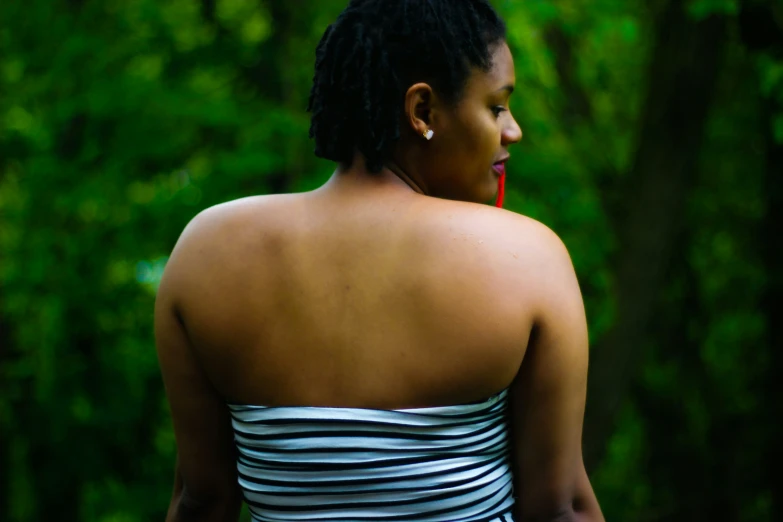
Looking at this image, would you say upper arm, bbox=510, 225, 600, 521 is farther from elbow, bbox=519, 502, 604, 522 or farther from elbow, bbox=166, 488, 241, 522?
elbow, bbox=166, 488, 241, 522

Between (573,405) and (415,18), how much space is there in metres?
0.68

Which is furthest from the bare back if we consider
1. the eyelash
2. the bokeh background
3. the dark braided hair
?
the bokeh background

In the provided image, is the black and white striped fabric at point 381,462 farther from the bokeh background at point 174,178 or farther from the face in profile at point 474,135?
the bokeh background at point 174,178

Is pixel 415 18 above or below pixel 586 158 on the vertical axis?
above

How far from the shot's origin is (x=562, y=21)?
589cm

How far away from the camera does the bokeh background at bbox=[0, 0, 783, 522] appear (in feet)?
16.1

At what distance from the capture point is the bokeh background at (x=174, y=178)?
4.90 meters

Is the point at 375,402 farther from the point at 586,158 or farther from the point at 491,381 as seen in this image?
the point at 586,158

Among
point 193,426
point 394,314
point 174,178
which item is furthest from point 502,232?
point 174,178

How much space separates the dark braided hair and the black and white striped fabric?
0.41 metres

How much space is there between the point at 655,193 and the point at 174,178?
292 cm

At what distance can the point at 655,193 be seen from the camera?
234 inches

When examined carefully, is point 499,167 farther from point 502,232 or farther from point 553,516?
point 553,516

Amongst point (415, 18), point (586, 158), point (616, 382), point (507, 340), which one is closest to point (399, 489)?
point (507, 340)
